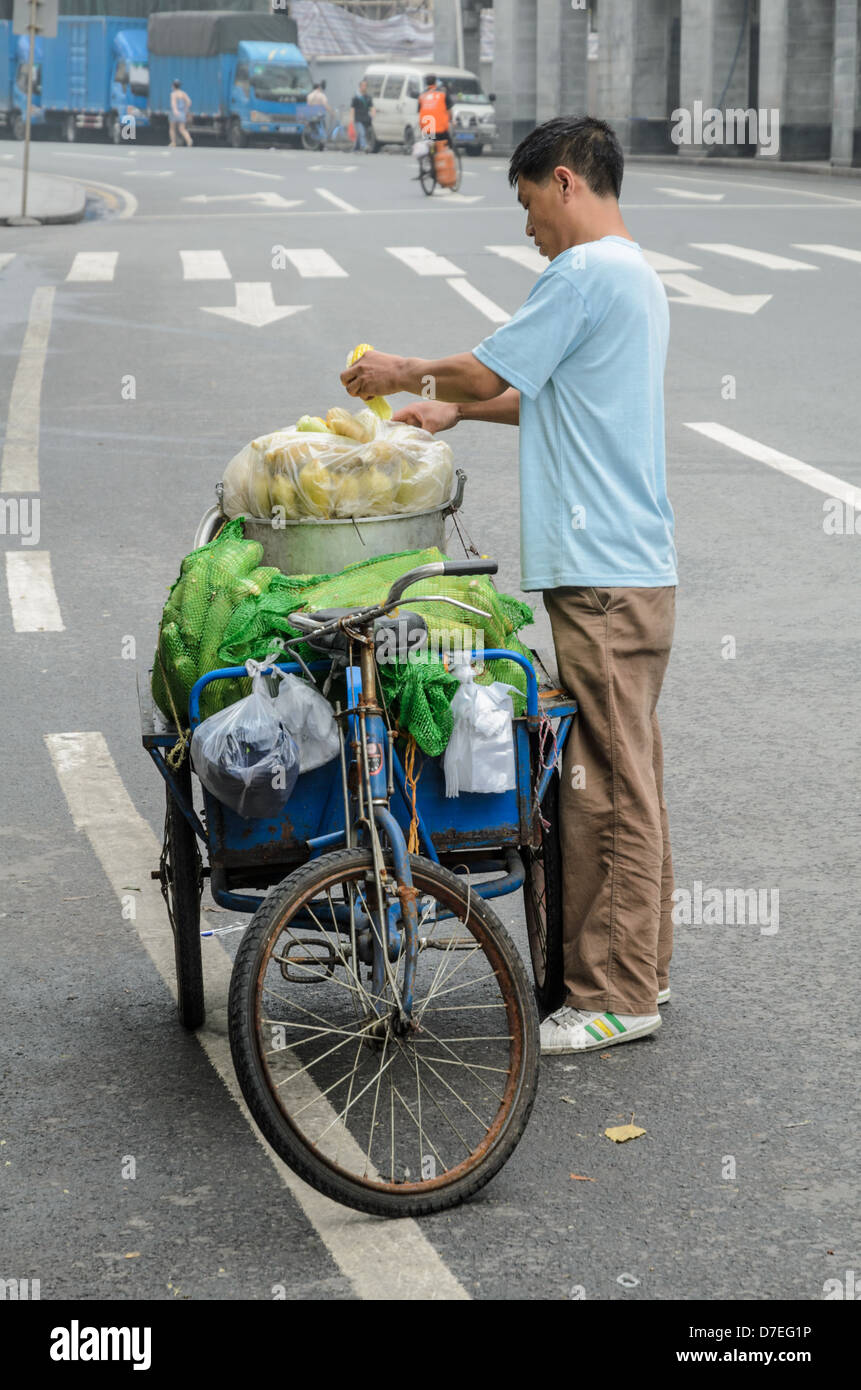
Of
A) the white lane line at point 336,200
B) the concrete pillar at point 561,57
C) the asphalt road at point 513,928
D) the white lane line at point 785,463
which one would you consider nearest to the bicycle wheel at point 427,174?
the white lane line at point 336,200

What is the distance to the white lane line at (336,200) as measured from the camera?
2991cm

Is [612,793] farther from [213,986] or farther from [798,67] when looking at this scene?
[798,67]

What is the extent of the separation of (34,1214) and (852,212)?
86.5 feet

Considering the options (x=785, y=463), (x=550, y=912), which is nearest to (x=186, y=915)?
(x=550, y=912)

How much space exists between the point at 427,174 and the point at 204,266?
12532 mm

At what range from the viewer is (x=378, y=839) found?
3803mm

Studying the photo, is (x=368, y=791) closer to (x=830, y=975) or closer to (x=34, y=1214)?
(x=34, y=1214)

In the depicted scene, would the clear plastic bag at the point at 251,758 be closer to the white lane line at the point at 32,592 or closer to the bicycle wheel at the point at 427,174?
the white lane line at the point at 32,592

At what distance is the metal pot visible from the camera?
4.48m

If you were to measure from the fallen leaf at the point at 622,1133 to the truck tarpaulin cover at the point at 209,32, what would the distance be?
5476cm

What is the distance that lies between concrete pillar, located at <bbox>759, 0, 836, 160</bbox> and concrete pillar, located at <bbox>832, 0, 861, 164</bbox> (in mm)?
2949

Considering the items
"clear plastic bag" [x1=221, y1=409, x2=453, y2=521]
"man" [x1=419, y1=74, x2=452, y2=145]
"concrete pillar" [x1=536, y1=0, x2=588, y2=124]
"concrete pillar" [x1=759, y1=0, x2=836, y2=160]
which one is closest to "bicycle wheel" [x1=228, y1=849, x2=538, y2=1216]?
"clear plastic bag" [x1=221, y1=409, x2=453, y2=521]
